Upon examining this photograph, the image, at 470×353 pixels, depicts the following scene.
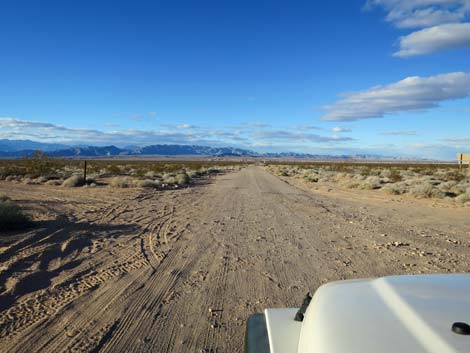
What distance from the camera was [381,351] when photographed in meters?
1.47

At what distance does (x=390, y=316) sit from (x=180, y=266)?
556 centimetres

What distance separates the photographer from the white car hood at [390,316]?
1497 millimetres

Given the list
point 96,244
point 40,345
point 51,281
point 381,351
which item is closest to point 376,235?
point 96,244

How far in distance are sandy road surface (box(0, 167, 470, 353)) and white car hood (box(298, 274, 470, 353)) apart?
95.1 inches

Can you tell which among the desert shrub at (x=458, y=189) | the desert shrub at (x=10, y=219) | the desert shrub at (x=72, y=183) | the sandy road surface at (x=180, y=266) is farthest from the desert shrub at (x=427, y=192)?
the desert shrub at (x=72, y=183)

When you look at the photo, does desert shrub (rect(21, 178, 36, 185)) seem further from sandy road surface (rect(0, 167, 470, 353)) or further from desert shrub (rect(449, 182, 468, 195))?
desert shrub (rect(449, 182, 468, 195))

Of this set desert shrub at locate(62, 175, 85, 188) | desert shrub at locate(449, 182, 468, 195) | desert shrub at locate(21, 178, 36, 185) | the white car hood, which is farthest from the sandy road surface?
desert shrub at locate(21, 178, 36, 185)

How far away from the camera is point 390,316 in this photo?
1.71m

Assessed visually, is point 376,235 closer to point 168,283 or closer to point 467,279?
point 168,283

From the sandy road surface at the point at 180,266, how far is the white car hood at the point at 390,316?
95.1 inches

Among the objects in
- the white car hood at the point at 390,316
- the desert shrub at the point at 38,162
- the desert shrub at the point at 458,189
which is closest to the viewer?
the white car hood at the point at 390,316

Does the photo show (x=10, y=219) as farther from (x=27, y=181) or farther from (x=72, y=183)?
(x=27, y=181)

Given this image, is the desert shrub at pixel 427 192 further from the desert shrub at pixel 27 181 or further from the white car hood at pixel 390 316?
the desert shrub at pixel 27 181

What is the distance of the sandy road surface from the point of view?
4.41 metres
